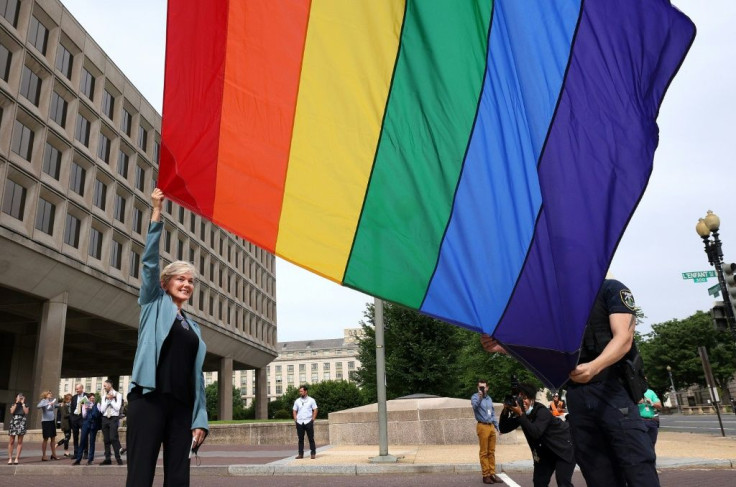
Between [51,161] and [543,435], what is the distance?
1233 inches

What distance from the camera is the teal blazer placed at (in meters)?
3.28

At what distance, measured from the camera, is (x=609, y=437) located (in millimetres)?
3088

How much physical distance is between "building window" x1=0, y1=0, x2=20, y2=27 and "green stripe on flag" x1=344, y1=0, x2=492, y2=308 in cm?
3110

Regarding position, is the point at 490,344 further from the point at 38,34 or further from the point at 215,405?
the point at 215,405

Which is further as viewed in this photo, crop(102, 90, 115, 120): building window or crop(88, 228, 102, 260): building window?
crop(102, 90, 115, 120): building window

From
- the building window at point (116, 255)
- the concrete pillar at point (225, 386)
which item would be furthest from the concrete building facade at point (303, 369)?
the building window at point (116, 255)

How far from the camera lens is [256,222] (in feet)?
11.3

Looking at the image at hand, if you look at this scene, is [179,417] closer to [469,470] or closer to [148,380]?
[148,380]

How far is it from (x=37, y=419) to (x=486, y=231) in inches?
1301

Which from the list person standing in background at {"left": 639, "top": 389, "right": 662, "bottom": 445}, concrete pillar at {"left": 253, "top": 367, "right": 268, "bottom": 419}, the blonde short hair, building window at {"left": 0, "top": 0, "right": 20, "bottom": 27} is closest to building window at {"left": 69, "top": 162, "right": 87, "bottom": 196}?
building window at {"left": 0, "top": 0, "right": 20, "bottom": 27}

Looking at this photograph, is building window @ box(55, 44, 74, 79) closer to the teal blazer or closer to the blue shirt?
the blue shirt

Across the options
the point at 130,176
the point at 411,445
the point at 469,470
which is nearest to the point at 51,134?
the point at 130,176

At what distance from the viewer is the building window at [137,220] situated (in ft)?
125

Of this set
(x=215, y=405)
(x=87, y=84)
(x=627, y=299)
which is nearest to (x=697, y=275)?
(x=627, y=299)
